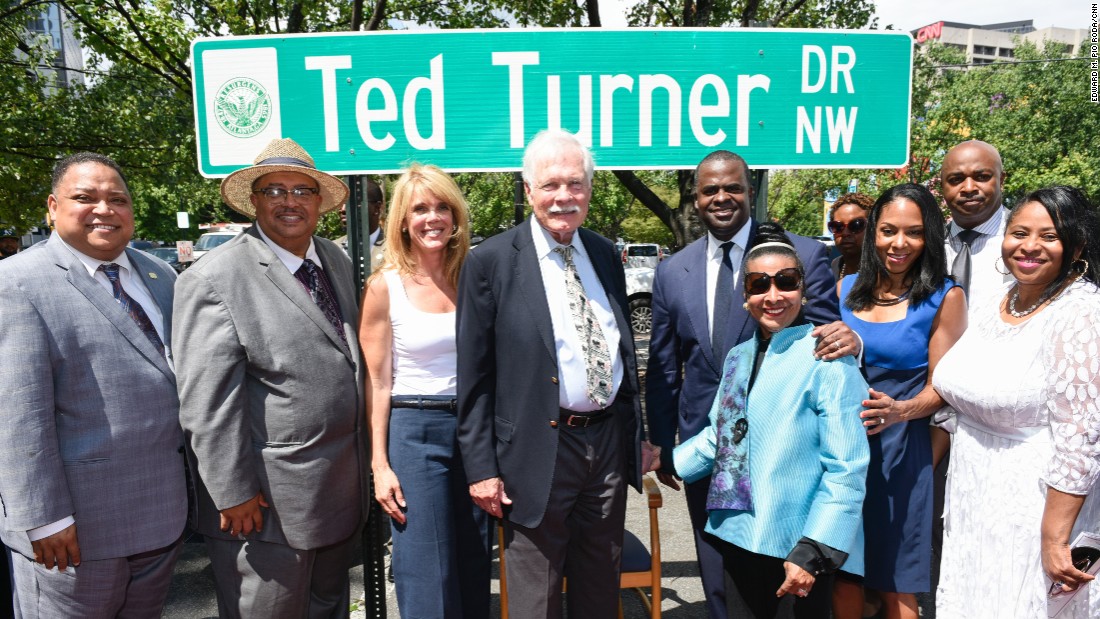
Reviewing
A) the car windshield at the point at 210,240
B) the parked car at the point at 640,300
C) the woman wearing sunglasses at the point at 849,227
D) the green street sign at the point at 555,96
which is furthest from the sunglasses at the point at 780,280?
the car windshield at the point at 210,240

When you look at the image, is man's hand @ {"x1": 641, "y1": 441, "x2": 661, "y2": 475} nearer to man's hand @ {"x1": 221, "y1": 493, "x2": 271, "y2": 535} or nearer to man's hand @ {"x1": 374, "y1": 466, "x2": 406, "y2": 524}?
man's hand @ {"x1": 374, "y1": 466, "x2": 406, "y2": 524}

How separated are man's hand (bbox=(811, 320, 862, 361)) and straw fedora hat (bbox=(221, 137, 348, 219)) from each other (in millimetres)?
1901

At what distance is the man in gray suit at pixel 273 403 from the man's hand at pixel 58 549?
1.25 ft

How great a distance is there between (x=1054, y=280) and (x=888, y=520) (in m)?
1.05

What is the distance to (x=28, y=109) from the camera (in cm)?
879

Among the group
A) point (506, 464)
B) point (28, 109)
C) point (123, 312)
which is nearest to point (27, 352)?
point (123, 312)

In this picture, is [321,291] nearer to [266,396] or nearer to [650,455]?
[266,396]

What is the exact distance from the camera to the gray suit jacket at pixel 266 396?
222cm

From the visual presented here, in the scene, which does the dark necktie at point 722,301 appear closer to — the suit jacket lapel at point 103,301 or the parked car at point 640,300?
the suit jacket lapel at point 103,301

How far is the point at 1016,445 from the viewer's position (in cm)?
220

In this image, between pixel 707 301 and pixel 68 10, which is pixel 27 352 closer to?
pixel 707 301

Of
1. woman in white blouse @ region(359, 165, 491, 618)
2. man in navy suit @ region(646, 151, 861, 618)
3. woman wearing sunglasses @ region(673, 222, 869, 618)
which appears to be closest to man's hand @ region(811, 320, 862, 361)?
woman wearing sunglasses @ region(673, 222, 869, 618)

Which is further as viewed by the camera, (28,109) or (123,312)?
(28,109)

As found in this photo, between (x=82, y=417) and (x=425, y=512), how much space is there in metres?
1.20
